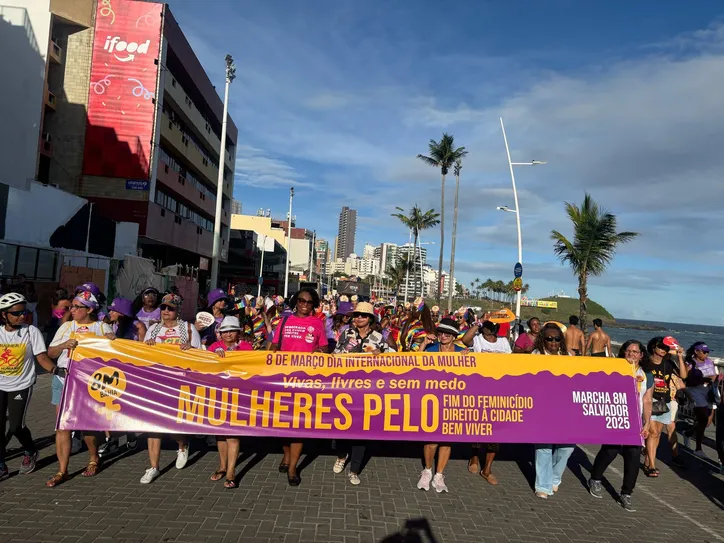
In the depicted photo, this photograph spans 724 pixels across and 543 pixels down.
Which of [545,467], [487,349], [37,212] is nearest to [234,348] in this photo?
[487,349]

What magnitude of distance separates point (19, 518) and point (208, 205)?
43.4 meters

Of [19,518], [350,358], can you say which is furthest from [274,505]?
[19,518]

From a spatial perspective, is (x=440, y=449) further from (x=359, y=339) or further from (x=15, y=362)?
(x=15, y=362)

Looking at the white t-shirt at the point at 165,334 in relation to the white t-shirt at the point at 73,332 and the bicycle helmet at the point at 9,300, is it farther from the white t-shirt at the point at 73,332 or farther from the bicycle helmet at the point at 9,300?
the bicycle helmet at the point at 9,300

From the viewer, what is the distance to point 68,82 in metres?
30.3

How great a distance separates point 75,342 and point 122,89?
3010 centimetres

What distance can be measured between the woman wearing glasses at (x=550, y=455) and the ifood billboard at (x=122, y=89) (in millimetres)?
29458

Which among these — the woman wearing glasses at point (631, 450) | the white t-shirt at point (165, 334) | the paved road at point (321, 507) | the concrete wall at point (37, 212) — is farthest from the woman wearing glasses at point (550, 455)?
the concrete wall at point (37, 212)

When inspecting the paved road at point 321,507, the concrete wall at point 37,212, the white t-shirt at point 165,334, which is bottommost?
the paved road at point 321,507

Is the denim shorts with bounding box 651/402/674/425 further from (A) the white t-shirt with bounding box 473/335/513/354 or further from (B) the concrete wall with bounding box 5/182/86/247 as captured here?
(B) the concrete wall with bounding box 5/182/86/247

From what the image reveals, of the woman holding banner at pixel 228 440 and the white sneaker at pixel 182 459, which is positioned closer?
the woman holding banner at pixel 228 440

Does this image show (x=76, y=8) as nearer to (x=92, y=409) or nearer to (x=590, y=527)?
(x=92, y=409)

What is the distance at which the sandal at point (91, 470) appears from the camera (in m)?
5.23

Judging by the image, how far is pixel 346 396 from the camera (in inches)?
216
